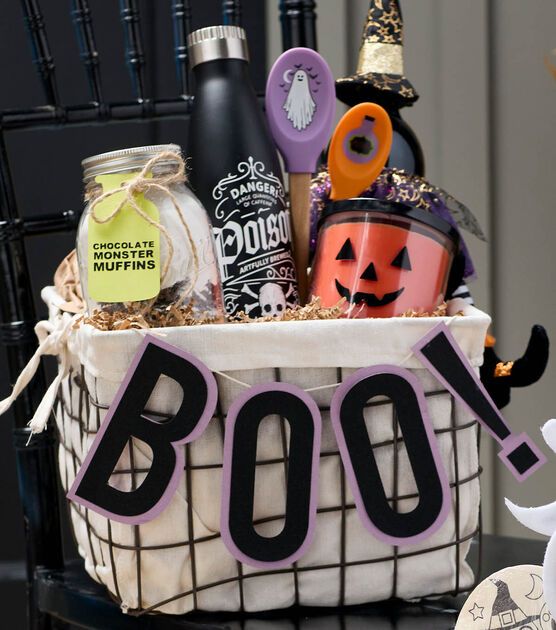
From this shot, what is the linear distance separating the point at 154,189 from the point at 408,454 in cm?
22

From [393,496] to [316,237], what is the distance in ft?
0.71

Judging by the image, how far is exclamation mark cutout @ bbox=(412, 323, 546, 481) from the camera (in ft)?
1.50

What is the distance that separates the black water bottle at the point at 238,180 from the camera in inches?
21.3

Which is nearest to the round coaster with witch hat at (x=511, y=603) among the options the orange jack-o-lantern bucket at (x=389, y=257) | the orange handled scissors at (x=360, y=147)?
the orange jack-o-lantern bucket at (x=389, y=257)

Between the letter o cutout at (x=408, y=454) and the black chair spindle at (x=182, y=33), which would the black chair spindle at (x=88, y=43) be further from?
the letter o cutout at (x=408, y=454)

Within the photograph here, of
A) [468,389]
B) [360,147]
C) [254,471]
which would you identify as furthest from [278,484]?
[360,147]

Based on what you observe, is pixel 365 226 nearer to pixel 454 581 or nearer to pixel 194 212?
pixel 194 212

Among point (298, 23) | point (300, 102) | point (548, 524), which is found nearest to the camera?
point (548, 524)

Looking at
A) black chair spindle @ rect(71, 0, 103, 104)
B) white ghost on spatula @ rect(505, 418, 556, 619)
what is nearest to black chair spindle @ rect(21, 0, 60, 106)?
black chair spindle @ rect(71, 0, 103, 104)

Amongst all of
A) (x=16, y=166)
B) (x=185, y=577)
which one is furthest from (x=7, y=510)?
(x=185, y=577)

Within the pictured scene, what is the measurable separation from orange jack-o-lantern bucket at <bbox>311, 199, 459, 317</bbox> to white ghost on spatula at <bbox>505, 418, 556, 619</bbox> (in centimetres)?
16

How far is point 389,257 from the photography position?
50cm

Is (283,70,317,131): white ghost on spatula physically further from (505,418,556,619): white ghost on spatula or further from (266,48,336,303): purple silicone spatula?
(505,418,556,619): white ghost on spatula

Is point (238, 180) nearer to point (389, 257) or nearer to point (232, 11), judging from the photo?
point (389, 257)
